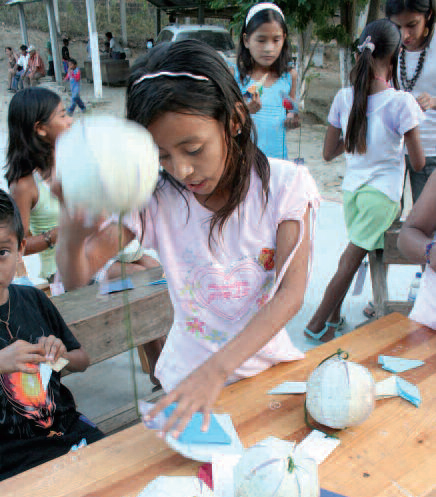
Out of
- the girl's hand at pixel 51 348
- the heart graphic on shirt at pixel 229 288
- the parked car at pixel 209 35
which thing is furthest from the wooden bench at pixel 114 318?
the parked car at pixel 209 35

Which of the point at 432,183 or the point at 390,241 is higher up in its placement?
the point at 432,183

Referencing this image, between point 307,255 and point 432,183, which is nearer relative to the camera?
point 307,255

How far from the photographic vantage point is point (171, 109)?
2.53 feet

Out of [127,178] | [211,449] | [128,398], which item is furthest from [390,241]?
[127,178]

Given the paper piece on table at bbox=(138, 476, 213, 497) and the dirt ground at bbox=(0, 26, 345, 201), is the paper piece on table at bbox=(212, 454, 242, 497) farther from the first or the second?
the dirt ground at bbox=(0, 26, 345, 201)

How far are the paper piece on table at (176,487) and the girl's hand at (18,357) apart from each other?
474 millimetres

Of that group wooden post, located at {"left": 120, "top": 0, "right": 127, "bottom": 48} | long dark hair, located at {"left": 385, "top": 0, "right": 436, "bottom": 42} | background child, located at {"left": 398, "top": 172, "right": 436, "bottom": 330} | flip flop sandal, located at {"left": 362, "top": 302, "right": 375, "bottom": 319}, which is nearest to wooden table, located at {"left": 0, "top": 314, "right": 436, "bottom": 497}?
background child, located at {"left": 398, "top": 172, "right": 436, "bottom": 330}

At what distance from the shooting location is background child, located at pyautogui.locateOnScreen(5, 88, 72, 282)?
1.88 m

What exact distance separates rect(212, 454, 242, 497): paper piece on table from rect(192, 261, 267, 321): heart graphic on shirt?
0.33m

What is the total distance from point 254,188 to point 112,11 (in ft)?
79.2

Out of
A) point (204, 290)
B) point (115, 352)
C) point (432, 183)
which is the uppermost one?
point (432, 183)

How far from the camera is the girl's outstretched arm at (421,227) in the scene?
125 cm

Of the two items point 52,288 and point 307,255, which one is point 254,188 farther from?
point 52,288

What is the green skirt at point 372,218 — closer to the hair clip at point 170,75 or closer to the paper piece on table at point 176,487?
the hair clip at point 170,75
